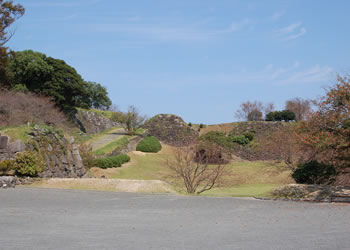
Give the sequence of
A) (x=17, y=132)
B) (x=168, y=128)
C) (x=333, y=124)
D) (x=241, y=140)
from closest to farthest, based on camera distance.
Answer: (x=333, y=124) → (x=17, y=132) → (x=241, y=140) → (x=168, y=128)

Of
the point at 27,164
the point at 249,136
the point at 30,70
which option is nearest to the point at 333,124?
the point at 27,164

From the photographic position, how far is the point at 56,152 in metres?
20.5

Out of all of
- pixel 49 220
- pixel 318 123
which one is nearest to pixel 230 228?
pixel 49 220

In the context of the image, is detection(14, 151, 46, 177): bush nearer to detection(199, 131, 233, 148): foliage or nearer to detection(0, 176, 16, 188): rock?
detection(0, 176, 16, 188): rock

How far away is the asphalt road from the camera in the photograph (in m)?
6.63

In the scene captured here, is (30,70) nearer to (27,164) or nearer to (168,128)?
(168,128)

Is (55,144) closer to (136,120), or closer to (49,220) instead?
(49,220)

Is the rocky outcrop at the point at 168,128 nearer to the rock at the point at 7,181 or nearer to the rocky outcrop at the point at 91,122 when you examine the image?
the rocky outcrop at the point at 91,122

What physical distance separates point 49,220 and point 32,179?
941 centimetres

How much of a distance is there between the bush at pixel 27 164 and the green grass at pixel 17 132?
1.14 m

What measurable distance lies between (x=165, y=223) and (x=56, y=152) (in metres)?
13.3

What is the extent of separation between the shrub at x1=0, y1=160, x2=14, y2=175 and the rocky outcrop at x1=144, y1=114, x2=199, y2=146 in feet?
91.3

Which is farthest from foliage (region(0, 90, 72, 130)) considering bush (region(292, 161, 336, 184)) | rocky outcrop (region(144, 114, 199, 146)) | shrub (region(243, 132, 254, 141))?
shrub (region(243, 132, 254, 141))

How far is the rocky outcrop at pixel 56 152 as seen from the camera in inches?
765
